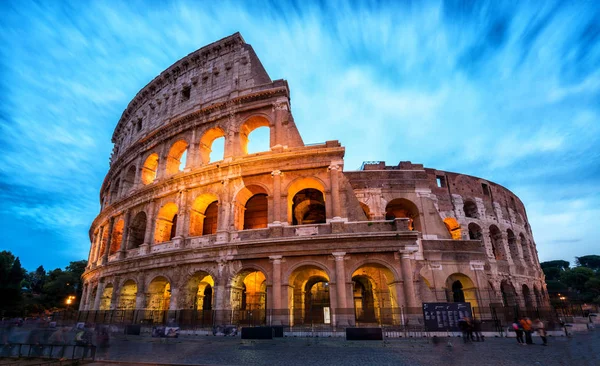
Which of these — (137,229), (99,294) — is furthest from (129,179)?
(99,294)

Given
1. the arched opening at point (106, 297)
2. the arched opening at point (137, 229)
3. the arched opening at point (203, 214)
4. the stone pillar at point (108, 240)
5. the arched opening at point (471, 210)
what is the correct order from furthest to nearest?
the arched opening at point (471, 210), the stone pillar at point (108, 240), the arched opening at point (137, 229), the arched opening at point (106, 297), the arched opening at point (203, 214)

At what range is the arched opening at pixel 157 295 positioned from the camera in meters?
18.8

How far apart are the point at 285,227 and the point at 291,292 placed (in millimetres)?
3314

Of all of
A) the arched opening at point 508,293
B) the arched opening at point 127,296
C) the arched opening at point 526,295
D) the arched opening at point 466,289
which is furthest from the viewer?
the arched opening at point 526,295

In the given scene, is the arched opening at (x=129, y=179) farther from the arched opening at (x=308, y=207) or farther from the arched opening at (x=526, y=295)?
the arched opening at (x=526, y=295)

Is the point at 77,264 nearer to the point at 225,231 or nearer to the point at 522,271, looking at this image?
the point at 225,231

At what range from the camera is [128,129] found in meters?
28.8

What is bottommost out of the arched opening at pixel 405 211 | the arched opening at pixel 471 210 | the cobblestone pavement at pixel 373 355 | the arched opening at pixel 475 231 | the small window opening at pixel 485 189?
the cobblestone pavement at pixel 373 355

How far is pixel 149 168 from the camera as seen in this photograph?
24516 millimetres

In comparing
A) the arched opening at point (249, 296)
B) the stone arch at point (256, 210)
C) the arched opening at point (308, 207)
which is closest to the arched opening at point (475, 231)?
the arched opening at point (308, 207)

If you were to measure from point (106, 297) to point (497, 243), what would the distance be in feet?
101

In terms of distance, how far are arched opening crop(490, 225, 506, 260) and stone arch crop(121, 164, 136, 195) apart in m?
30.3

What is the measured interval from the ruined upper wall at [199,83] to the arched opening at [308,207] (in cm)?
798

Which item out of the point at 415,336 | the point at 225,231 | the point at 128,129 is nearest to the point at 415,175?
the point at 415,336
